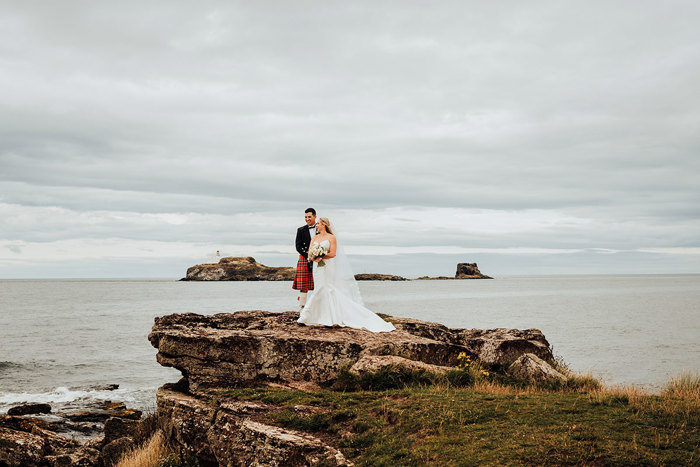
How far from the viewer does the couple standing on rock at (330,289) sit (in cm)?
1756

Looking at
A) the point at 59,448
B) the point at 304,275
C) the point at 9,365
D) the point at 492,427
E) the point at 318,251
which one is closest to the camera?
the point at 492,427

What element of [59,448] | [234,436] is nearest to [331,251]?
[234,436]

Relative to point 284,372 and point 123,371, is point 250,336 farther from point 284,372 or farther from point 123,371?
point 123,371

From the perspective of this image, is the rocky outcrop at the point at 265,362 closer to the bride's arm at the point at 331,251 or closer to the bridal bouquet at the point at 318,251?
the bridal bouquet at the point at 318,251

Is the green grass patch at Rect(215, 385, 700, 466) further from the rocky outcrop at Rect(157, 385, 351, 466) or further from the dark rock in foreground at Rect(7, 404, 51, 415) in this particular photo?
the dark rock in foreground at Rect(7, 404, 51, 415)

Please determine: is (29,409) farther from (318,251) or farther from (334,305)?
(318,251)

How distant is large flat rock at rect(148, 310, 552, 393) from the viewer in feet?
48.0

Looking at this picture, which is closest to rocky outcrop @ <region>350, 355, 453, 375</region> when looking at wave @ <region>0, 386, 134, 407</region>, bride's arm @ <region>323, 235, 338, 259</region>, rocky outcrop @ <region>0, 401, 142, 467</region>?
bride's arm @ <region>323, 235, 338, 259</region>

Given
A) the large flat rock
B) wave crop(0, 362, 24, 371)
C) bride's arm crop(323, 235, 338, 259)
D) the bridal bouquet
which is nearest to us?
the large flat rock

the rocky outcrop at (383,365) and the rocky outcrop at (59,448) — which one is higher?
the rocky outcrop at (383,365)

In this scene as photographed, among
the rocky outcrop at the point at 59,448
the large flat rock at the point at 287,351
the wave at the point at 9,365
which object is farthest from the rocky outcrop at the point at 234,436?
the wave at the point at 9,365

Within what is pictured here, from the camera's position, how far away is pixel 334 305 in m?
17.6

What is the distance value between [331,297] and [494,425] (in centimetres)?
906

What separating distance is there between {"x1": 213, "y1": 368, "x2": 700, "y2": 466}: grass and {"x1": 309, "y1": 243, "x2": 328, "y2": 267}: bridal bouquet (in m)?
5.96
